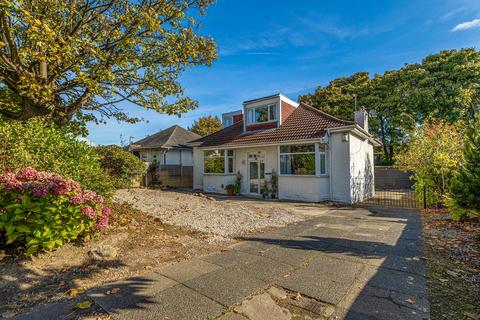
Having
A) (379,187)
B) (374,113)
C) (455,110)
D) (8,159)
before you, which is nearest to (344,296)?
(8,159)

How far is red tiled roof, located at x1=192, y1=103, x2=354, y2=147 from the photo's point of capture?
12484 millimetres

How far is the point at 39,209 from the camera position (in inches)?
144

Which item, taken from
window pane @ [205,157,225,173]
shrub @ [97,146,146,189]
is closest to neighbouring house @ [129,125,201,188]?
shrub @ [97,146,146,189]

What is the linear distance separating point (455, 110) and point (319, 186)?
672 inches

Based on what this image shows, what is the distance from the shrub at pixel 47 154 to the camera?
4.64 m

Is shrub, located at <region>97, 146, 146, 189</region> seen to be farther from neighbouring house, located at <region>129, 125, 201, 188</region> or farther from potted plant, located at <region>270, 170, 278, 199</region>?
potted plant, located at <region>270, 170, 278, 199</region>

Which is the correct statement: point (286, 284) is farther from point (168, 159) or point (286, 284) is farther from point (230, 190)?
point (168, 159)

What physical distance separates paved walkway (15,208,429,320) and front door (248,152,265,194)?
890 centimetres

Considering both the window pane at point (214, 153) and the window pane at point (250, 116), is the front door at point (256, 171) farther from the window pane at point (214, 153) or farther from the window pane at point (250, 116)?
the window pane at point (250, 116)

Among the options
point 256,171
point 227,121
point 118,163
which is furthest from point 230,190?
point 227,121

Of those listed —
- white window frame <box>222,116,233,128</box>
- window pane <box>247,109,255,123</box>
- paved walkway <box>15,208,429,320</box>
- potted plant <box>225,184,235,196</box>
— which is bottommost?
paved walkway <box>15,208,429,320</box>

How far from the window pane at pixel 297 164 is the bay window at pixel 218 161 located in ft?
12.9

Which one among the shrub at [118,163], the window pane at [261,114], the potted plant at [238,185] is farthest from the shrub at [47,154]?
the window pane at [261,114]

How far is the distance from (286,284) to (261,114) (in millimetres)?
13020
